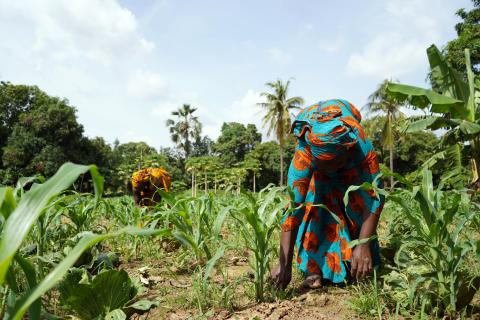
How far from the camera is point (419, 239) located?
1523 millimetres

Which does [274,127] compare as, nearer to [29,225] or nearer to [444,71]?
[444,71]

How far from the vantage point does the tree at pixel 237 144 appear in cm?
3962

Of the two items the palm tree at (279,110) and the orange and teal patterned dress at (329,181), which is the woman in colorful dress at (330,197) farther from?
the palm tree at (279,110)

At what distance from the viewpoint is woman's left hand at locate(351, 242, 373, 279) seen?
1.84 m

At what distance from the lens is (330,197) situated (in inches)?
88.2

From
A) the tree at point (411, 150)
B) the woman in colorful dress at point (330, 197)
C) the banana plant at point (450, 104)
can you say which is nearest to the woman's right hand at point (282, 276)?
the woman in colorful dress at point (330, 197)

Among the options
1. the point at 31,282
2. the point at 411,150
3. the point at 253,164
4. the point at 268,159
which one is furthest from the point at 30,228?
the point at 268,159

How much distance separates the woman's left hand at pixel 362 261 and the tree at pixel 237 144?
36.5m

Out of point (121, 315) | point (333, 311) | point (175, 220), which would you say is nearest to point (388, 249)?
point (333, 311)

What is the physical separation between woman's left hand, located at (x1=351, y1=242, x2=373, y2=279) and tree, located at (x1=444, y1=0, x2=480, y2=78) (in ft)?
32.7

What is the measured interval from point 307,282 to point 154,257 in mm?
1260

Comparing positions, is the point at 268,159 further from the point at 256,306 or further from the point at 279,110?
the point at 256,306

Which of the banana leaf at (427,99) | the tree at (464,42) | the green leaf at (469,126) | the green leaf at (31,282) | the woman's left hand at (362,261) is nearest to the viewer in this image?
the green leaf at (31,282)

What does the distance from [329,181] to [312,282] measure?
61 cm
